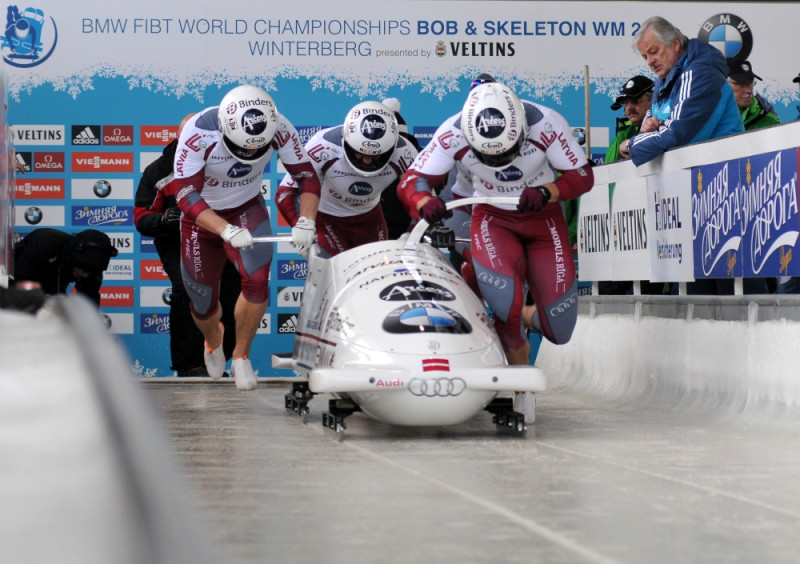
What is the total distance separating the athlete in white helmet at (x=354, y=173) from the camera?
5.57 meters

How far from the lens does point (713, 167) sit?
530cm

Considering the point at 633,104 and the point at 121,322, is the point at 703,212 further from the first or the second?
the point at 121,322

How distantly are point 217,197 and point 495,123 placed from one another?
180cm

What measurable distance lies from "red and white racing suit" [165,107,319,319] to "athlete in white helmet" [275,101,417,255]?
0.23 meters

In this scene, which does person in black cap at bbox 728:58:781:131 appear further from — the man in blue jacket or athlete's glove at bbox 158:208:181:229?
athlete's glove at bbox 158:208:181:229

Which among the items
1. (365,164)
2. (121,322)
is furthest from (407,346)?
(121,322)

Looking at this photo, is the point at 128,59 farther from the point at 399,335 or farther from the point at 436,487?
the point at 436,487

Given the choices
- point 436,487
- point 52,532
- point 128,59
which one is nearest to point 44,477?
point 52,532

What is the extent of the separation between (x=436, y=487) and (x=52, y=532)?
6.70 feet

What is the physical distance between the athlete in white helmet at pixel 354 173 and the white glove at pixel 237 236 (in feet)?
2.04

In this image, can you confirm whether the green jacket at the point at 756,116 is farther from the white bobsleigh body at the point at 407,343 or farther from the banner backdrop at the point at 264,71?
the white bobsleigh body at the point at 407,343

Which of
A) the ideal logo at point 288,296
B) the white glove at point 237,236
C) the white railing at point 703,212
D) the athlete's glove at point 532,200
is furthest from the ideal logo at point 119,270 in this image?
the athlete's glove at point 532,200

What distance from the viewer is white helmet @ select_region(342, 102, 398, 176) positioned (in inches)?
218

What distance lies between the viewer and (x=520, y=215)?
518 centimetres
